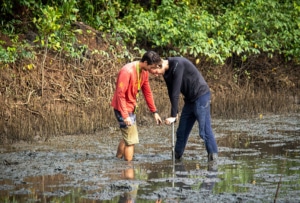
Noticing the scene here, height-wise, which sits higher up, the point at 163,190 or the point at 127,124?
the point at 127,124

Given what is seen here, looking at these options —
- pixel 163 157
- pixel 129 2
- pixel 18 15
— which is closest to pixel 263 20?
pixel 129 2

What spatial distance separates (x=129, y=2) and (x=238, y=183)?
10.1 meters

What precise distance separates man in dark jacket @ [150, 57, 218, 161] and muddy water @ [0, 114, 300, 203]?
0.36 m

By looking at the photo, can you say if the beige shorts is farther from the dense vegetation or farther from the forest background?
the dense vegetation

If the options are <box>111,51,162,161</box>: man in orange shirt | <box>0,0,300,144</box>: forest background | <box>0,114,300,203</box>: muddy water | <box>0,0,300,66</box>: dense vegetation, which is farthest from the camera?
<box>0,0,300,66</box>: dense vegetation

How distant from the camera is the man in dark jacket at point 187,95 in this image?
930 centimetres

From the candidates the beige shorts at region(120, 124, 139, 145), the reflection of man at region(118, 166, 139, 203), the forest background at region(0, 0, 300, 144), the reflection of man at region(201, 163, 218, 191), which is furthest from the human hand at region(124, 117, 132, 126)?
the forest background at region(0, 0, 300, 144)

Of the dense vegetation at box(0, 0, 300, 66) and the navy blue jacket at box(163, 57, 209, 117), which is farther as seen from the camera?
the dense vegetation at box(0, 0, 300, 66)

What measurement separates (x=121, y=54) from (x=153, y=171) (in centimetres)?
707

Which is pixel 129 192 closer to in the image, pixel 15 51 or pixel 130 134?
pixel 130 134

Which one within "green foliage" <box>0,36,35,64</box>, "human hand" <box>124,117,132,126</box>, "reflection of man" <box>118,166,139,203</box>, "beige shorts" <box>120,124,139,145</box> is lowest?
"reflection of man" <box>118,166,139,203</box>

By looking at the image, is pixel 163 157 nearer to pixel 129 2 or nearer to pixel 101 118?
pixel 101 118

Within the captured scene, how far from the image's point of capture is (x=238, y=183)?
27.0 ft

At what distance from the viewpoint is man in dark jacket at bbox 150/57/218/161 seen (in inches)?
366
